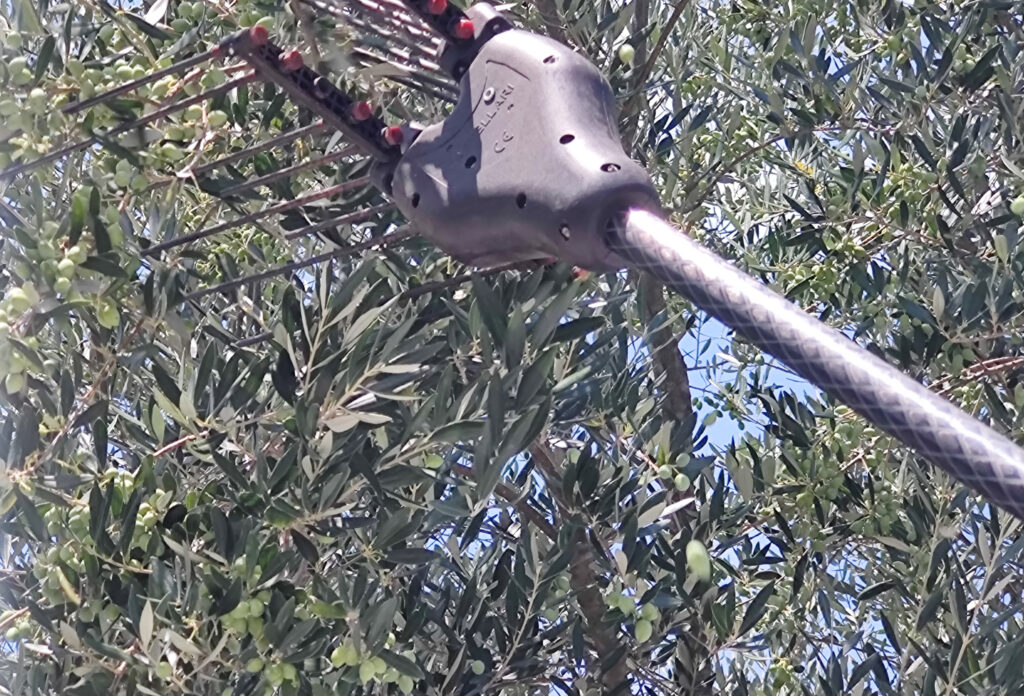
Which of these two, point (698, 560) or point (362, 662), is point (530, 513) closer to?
point (698, 560)

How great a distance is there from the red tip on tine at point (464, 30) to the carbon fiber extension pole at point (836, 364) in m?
0.68

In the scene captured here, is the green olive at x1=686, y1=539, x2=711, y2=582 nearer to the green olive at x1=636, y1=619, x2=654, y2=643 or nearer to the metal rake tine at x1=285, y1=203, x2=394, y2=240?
the green olive at x1=636, y1=619, x2=654, y2=643

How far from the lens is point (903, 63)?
4746mm

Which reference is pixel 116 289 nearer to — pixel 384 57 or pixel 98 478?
pixel 98 478

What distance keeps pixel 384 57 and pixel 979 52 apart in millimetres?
2849

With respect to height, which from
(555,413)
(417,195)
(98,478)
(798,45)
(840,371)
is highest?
(798,45)

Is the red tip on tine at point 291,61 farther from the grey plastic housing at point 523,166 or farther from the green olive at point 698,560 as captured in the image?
the green olive at point 698,560

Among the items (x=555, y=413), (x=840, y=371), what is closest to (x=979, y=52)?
(x=555, y=413)

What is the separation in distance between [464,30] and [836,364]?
1.05m

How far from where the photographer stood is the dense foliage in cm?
251

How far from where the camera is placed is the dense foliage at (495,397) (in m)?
2.51

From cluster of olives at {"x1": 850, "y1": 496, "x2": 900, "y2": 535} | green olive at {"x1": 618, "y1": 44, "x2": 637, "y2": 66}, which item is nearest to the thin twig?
cluster of olives at {"x1": 850, "y1": 496, "x2": 900, "y2": 535}

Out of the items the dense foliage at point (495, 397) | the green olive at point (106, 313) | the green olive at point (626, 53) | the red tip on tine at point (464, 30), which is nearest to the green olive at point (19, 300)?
the dense foliage at point (495, 397)

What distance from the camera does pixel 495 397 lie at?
2312 mm
